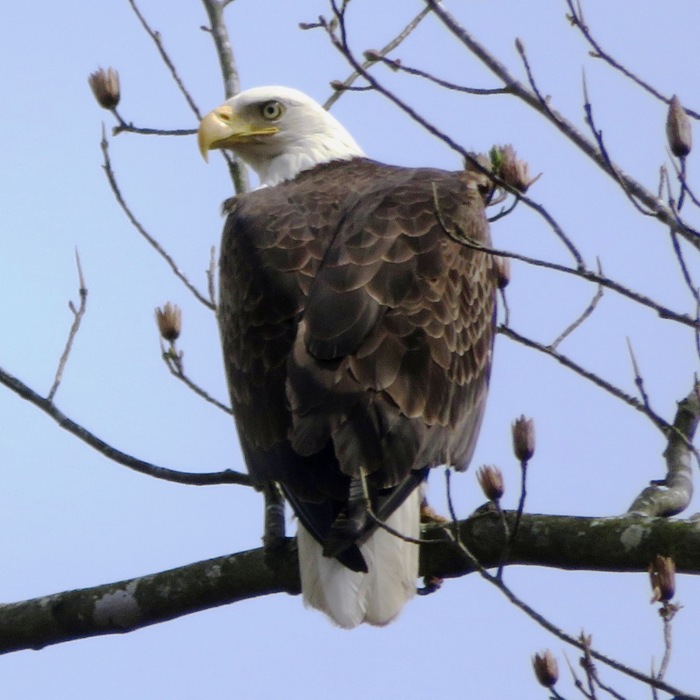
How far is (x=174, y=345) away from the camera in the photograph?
566 centimetres

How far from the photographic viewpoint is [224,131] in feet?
21.2

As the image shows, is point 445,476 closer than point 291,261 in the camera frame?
Yes

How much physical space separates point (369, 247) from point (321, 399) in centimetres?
72

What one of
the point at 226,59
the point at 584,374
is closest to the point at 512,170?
the point at 584,374

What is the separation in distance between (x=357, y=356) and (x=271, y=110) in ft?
8.33

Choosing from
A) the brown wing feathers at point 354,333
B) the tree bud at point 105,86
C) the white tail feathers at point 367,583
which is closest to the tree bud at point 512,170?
the brown wing feathers at point 354,333

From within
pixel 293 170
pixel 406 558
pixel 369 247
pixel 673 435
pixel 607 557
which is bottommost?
pixel 607 557

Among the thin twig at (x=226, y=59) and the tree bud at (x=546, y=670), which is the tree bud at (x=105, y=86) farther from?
the tree bud at (x=546, y=670)

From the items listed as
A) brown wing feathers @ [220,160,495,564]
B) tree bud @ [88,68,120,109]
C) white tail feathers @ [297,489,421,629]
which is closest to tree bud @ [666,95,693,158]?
brown wing feathers @ [220,160,495,564]

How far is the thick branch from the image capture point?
4.00 m

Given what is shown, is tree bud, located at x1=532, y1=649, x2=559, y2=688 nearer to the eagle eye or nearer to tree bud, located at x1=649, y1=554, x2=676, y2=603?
tree bud, located at x1=649, y1=554, x2=676, y2=603

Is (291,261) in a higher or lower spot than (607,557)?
higher

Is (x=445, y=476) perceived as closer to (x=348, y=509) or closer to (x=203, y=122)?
(x=348, y=509)

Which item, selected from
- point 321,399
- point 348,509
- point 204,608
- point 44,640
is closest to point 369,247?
point 321,399
